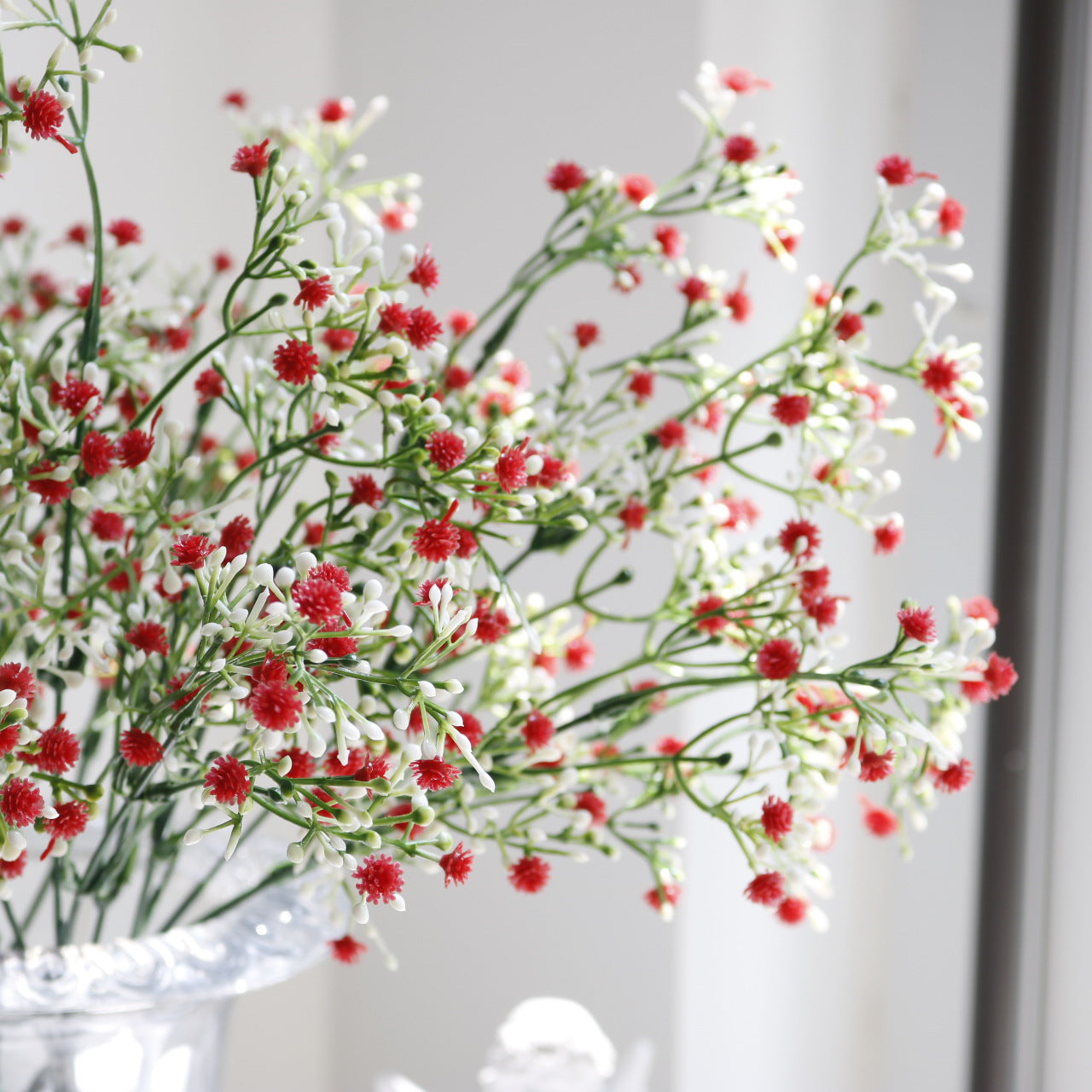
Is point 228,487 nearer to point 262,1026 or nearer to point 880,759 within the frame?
point 880,759

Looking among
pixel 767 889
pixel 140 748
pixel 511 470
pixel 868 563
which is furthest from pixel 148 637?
pixel 868 563

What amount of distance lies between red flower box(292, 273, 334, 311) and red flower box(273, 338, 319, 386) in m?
0.01

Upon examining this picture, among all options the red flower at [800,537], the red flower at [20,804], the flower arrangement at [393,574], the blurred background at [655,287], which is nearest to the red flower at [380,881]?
the flower arrangement at [393,574]

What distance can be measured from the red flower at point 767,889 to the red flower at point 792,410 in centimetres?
18

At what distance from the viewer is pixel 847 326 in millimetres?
492

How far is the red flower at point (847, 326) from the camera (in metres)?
0.49

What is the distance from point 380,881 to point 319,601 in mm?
94

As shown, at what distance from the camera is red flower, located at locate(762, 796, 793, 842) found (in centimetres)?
45

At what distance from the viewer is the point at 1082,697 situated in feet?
2.95

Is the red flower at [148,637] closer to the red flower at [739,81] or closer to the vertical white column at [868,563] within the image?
the red flower at [739,81]

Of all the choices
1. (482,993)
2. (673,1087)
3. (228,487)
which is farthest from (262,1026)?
(228,487)

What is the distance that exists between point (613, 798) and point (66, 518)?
570mm

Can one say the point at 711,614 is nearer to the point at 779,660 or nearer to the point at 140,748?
the point at 779,660

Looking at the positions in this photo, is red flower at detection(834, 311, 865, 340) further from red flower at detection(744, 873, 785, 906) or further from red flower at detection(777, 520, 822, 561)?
red flower at detection(744, 873, 785, 906)
